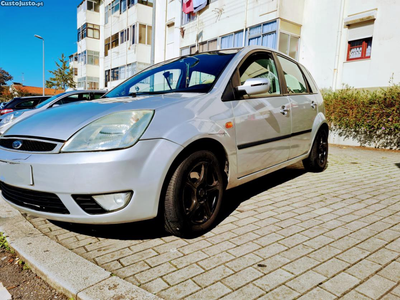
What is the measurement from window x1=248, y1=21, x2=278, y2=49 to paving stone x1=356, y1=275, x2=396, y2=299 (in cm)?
1158

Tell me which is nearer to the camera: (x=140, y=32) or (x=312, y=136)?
(x=312, y=136)

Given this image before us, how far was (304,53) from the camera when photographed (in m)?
12.9

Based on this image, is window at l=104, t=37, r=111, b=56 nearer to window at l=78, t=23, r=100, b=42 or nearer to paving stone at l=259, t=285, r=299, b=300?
window at l=78, t=23, r=100, b=42

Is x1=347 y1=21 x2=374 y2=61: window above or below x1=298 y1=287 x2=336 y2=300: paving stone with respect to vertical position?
above

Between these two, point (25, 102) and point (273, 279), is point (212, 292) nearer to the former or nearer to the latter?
point (273, 279)

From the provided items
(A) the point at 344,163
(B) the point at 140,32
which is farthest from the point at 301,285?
(B) the point at 140,32

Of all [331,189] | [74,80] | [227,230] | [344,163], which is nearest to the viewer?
[227,230]

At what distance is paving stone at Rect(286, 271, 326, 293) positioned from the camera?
5.96ft

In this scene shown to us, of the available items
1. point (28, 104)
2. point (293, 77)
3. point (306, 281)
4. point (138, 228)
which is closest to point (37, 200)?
point (138, 228)

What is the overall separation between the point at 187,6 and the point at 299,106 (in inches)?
631

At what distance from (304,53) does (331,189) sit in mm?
10320

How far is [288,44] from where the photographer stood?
12789mm

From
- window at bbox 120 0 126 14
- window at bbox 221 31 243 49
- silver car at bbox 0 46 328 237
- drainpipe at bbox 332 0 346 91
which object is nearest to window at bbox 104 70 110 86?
window at bbox 120 0 126 14

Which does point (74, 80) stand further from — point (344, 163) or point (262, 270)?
point (262, 270)
